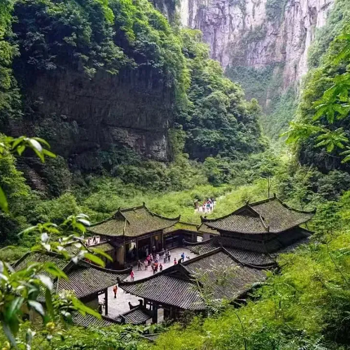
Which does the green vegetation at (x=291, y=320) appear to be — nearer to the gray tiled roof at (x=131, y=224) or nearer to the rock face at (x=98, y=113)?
the gray tiled roof at (x=131, y=224)

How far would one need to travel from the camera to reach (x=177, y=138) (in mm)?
54969

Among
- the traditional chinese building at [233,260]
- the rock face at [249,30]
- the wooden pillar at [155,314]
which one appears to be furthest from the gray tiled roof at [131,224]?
the rock face at [249,30]

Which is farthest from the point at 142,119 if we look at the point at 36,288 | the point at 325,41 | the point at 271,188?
the point at 36,288

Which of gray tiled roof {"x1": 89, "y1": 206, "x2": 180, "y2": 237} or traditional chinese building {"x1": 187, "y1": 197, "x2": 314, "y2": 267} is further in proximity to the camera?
gray tiled roof {"x1": 89, "y1": 206, "x2": 180, "y2": 237}

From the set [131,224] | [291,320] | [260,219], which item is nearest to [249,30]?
[131,224]

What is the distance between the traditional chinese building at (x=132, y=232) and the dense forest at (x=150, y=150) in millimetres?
4720

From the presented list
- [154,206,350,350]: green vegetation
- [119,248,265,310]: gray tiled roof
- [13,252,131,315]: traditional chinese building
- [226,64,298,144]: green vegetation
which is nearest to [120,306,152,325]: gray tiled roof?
[119,248,265,310]: gray tiled roof

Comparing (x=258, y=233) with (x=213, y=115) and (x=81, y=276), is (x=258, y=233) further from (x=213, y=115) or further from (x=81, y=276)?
(x=213, y=115)

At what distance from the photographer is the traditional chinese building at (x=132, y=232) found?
27.0m

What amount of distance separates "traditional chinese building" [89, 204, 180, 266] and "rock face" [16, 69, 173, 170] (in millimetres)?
13070

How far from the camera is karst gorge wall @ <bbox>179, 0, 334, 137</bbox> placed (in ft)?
338

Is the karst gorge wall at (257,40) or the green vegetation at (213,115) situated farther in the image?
the karst gorge wall at (257,40)

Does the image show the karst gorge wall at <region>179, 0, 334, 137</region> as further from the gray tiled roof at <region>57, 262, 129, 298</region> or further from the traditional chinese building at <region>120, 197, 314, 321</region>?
the gray tiled roof at <region>57, 262, 129, 298</region>

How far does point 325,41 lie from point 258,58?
55970 millimetres
